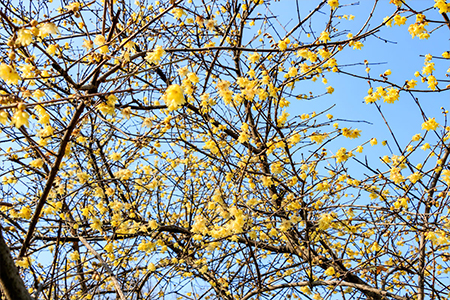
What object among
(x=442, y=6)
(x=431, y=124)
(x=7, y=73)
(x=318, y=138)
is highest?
(x=442, y=6)

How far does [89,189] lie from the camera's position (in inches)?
191

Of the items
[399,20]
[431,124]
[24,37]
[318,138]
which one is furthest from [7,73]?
[431,124]

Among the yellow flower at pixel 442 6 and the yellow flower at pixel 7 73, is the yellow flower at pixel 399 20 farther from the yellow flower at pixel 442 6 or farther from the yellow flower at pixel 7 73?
the yellow flower at pixel 7 73

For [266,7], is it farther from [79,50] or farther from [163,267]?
[163,267]

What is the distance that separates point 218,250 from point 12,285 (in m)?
3.68

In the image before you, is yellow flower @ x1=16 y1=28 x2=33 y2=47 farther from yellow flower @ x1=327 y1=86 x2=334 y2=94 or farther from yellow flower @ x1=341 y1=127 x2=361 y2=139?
yellow flower @ x1=327 y1=86 x2=334 y2=94

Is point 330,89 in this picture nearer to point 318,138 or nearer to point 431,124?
point 318,138

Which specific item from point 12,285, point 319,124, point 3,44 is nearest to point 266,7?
point 319,124

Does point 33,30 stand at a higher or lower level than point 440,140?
higher

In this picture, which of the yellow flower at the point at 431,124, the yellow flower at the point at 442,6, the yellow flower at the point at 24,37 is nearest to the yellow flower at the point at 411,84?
the yellow flower at the point at 431,124

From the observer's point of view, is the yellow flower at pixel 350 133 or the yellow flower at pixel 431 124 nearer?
the yellow flower at pixel 350 133

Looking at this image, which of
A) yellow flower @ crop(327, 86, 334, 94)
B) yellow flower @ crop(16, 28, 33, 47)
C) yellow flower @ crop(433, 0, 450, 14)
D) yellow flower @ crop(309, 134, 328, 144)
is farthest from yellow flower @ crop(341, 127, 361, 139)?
yellow flower @ crop(16, 28, 33, 47)

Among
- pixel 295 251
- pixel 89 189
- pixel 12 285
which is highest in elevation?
pixel 89 189

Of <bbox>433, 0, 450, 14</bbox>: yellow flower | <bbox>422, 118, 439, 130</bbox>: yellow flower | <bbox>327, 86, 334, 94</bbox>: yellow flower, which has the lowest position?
<bbox>422, 118, 439, 130</bbox>: yellow flower
